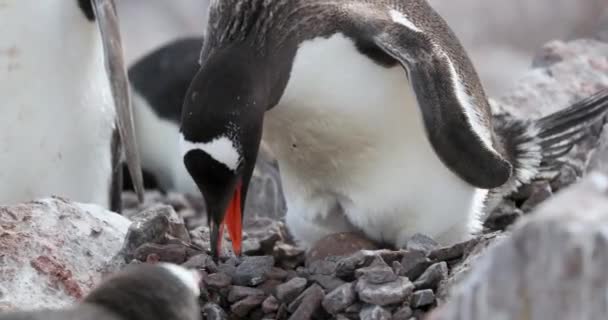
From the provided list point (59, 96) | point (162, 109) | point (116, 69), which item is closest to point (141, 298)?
point (116, 69)

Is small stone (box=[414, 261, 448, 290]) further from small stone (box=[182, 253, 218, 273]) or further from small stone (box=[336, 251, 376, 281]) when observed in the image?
small stone (box=[182, 253, 218, 273])

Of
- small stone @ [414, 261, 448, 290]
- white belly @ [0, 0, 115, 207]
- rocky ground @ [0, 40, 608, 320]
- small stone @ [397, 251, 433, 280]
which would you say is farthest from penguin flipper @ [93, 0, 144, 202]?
small stone @ [414, 261, 448, 290]

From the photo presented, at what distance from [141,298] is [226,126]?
1.02m

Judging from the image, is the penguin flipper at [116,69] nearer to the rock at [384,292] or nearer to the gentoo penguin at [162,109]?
the rock at [384,292]

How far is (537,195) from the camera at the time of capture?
17.6 feet

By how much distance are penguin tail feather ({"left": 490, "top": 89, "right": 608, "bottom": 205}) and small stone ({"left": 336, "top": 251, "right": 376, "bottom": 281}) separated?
132cm

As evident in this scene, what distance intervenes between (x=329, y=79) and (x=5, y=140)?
1.60m

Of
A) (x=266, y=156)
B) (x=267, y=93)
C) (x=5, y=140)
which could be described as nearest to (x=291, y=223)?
(x=267, y=93)

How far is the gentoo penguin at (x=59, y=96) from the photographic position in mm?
5293

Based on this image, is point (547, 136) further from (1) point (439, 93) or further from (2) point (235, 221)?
(2) point (235, 221)

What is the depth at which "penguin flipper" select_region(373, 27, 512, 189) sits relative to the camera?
439cm

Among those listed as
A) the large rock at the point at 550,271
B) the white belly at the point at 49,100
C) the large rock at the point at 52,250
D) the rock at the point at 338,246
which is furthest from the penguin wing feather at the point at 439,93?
the large rock at the point at 550,271

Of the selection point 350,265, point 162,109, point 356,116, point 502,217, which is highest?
point 356,116

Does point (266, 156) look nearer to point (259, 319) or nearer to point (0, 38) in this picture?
point (0, 38)
